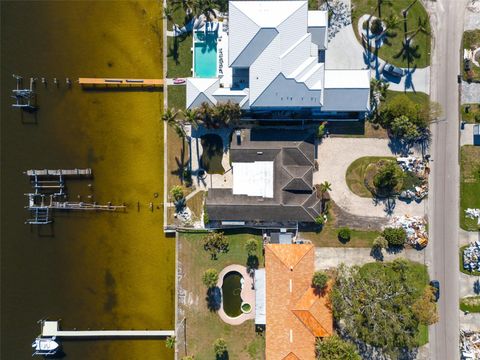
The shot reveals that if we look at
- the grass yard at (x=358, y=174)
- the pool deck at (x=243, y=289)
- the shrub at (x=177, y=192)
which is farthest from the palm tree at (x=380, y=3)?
the pool deck at (x=243, y=289)

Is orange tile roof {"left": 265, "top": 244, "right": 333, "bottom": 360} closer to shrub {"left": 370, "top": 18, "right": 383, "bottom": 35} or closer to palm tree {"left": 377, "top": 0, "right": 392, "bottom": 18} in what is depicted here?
shrub {"left": 370, "top": 18, "right": 383, "bottom": 35}

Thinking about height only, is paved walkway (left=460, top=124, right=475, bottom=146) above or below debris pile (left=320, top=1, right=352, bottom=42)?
below

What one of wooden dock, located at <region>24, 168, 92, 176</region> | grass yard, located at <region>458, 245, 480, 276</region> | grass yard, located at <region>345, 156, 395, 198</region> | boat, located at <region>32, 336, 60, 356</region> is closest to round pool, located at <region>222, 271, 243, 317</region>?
grass yard, located at <region>345, 156, 395, 198</region>

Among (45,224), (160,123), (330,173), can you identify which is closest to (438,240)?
(330,173)

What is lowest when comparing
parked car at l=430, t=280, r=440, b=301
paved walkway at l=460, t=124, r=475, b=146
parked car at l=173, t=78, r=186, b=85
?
parked car at l=430, t=280, r=440, b=301

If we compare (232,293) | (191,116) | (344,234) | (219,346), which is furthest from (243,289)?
(191,116)

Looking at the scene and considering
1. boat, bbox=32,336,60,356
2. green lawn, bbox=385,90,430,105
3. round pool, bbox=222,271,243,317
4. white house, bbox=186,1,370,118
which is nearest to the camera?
white house, bbox=186,1,370,118
